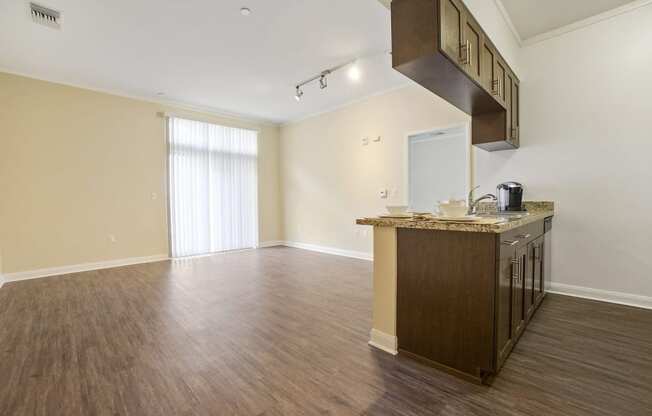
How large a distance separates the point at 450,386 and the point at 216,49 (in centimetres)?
414

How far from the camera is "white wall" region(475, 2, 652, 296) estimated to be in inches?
113

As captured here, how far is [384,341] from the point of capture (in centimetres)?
214

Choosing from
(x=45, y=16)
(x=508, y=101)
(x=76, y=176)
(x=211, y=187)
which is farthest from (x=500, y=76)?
(x=76, y=176)

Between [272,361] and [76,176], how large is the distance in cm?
477

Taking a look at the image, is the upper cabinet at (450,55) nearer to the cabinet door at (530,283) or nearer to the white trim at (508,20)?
the white trim at (508,20)

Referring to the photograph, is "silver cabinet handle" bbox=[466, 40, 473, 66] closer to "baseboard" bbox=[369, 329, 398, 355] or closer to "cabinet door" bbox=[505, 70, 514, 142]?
"cabinet door" bbox=[505, 70, 514, 142]

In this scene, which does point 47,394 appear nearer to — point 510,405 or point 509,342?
point 510,405

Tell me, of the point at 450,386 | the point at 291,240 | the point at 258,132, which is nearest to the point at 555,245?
the point at 450,386

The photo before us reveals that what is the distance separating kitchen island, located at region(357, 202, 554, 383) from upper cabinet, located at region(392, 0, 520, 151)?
1.06 m

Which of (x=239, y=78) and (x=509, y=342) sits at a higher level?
(x=239, y=78)

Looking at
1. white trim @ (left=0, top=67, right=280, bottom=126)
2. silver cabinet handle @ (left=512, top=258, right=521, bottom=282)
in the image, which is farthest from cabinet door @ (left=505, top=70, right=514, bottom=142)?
white trim @ (left=0, top=67, right=280, bottom=126)

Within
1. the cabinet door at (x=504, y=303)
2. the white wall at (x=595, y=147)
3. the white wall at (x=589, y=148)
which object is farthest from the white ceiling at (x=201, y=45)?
the cabinet door at (x=504, y=303)

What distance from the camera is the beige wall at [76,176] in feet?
13.7

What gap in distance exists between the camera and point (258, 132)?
6.90 meters
